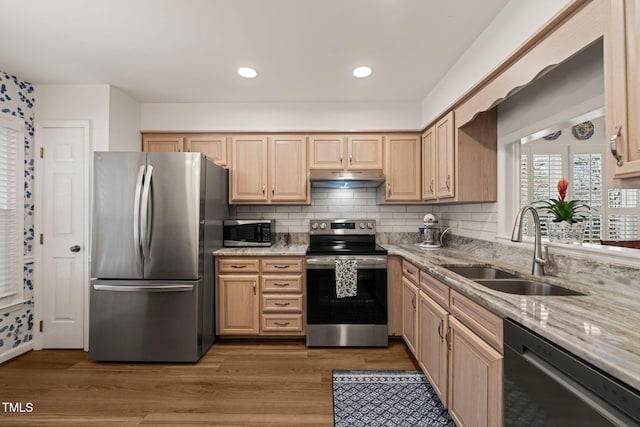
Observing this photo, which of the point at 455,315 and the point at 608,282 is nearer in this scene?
the point at 608,282

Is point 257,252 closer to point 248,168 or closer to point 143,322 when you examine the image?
point 248,168

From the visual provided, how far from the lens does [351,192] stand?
11.9 feet

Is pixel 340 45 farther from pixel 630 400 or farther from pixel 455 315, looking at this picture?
pixel 630 400

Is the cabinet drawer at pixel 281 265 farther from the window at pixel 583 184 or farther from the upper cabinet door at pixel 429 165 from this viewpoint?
Answer: the window at pixel 583 184

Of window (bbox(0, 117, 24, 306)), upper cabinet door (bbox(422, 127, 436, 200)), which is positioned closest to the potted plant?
upper cabinet door (bbox(422, 127, 436, 200))

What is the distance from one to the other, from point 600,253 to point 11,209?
170 inches

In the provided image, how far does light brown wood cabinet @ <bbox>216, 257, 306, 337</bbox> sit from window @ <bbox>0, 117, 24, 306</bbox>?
174 cm

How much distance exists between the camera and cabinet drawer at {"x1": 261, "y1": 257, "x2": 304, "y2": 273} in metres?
3.01

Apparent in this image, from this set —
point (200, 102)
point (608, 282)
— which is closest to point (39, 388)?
point (200, 102)

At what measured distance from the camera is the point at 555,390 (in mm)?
957

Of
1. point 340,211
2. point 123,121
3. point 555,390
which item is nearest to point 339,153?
point 340,211

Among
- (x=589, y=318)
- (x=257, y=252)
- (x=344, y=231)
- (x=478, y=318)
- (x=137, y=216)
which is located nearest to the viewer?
(x=589, y=318)

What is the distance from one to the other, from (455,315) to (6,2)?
3.17m

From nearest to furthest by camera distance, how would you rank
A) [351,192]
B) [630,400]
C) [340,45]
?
[630,400], [340,45], [351,192]
